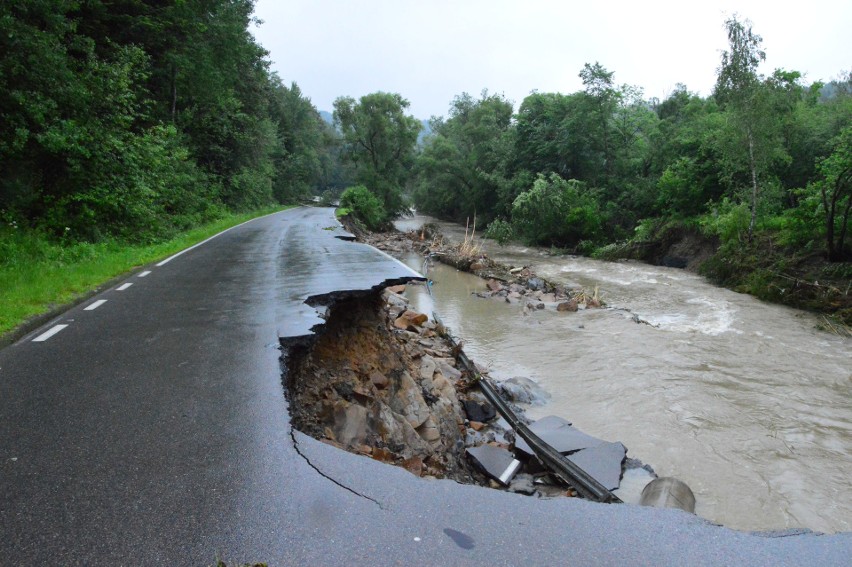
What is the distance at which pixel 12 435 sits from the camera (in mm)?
3797

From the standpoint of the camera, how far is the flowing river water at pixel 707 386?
6.54 m

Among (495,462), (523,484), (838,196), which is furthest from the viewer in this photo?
(838,196)

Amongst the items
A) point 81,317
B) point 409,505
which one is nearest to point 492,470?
point 409,505

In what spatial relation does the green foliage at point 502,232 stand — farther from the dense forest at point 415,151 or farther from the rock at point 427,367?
the rock at point 427,367

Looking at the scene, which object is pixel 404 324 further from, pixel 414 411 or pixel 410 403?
pixel 414 411

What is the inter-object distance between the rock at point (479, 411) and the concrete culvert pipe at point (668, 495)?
2743mm

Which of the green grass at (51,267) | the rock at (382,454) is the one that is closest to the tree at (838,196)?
the rock at (382,454)

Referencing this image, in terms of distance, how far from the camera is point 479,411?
27.0 ft

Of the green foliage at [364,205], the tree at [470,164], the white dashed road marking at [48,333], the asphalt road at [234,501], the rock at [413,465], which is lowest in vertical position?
the rock at [413,465]

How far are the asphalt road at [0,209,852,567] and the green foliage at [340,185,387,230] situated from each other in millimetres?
38094

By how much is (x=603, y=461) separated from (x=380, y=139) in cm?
4515

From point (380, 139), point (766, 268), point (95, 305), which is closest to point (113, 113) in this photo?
point (95, 305)

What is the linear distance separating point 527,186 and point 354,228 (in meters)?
13.1

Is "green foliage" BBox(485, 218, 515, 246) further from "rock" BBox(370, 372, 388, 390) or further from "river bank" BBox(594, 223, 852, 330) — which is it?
"rock" BBox(370, 372, 388, 390)
